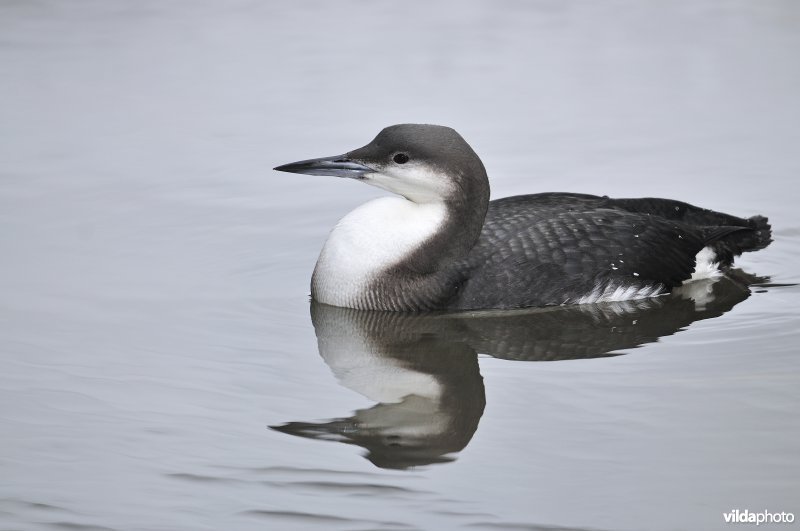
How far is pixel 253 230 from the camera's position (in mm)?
7734

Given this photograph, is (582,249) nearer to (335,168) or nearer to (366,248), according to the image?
(366,248)

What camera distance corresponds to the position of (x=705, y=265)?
24.4 feet

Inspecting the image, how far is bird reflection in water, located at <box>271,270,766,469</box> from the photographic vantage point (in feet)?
17.5

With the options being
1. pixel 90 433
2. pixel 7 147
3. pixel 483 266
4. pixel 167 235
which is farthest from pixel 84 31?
pixel 90 433

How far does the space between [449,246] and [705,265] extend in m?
1.43

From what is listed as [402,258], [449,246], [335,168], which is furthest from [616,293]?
[335,168]

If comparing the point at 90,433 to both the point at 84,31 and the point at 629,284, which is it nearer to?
the point at 629,284

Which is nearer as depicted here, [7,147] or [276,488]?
[276,488]

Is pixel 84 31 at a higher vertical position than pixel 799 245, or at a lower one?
higher

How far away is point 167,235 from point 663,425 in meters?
3.17
